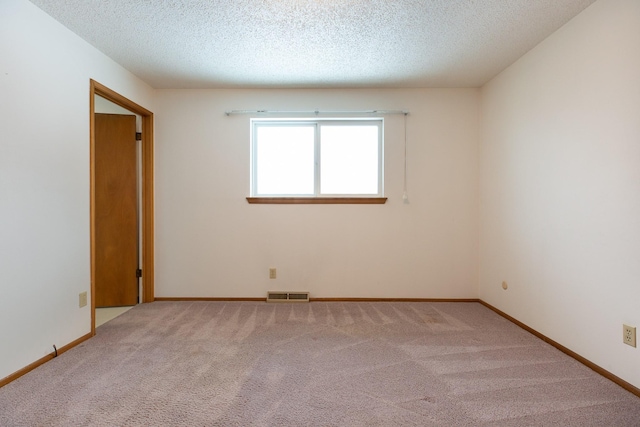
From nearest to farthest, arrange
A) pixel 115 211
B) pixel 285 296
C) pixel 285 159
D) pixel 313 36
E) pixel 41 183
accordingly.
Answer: pixel 41 183, pixel 313 36, pixel 115 211, pixel 285 296, pixel 285 159

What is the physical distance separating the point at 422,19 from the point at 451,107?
149 cm

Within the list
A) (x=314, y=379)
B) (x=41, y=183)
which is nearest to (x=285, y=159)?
(x=41, y=183)

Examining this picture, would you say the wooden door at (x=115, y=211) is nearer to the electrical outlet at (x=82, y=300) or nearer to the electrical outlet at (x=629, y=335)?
the electrical outlet at (x=82, y=300)

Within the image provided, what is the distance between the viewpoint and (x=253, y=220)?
3.41m

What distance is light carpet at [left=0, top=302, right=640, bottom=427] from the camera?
58.8 inches

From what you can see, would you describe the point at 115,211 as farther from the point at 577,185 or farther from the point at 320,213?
the point at 577,185

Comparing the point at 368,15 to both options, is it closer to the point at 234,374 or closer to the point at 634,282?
the point at 634,282

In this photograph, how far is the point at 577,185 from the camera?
6.84 ft

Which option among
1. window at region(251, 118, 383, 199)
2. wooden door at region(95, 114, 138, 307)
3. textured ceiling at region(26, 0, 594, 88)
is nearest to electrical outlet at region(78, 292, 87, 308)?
wooden door at region(95, 114, 138, 307)

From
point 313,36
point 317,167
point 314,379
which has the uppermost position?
point 313,36

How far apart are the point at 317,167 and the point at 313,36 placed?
140cm

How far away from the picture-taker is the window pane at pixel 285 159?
3494mm

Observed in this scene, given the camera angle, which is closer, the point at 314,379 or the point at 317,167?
the point at 314,379

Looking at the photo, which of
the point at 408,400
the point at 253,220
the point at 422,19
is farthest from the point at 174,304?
the point at 422,19
